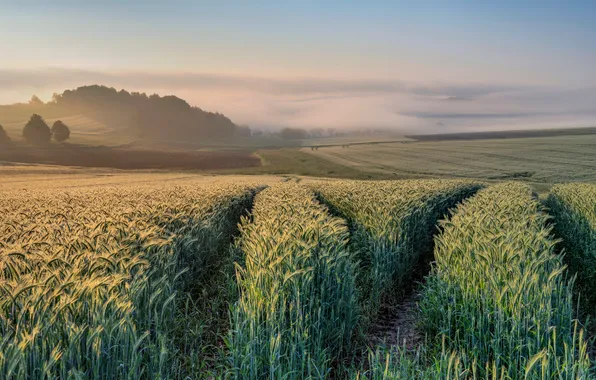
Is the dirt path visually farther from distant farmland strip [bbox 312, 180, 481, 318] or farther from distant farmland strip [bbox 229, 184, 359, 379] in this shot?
distant farmland strip [bbox 229, 184, 359, 379]

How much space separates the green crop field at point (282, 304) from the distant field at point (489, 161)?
34.3 metres

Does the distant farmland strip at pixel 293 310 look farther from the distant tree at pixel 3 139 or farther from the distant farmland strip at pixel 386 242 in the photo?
the distant tree at pixel 3 139

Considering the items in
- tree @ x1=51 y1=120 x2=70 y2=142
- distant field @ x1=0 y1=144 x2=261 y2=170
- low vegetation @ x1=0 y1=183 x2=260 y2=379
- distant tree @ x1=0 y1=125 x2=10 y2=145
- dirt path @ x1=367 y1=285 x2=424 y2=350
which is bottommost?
dirt path @ x1=367 y1=285 x2=424 y2=350

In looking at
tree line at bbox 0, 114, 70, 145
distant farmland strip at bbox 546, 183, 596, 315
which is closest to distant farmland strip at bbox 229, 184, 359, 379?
distant farmland strip at bbox 546, 183, 596, 315

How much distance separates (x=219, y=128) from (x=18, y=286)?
165 m

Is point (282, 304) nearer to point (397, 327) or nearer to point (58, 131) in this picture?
point (397, 327)

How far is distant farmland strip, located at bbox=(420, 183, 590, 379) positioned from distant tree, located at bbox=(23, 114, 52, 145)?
95.2 metres

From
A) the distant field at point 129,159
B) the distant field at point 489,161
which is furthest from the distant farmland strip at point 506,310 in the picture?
the distant field at point 129,159

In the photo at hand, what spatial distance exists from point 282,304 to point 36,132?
319 feet

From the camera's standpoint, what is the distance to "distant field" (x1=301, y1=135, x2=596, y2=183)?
39188mm

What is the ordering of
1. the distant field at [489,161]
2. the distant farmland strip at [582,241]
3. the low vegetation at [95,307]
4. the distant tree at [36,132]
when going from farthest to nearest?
the distant tree at [36,132], the distant field at [489,161], the distant farmland strip at [582,241], the low vegetation at [95,307]

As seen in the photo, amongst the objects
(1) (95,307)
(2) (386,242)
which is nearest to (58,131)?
(2) (386,242)

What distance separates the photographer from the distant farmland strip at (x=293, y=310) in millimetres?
3658

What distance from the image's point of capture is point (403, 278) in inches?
321
